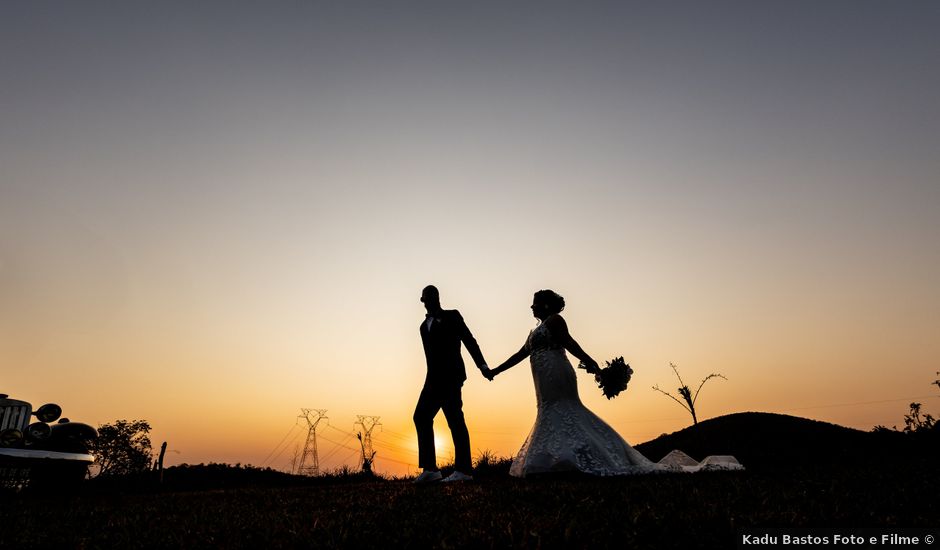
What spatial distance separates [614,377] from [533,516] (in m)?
6.08

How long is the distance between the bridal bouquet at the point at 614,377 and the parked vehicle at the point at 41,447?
1268 cm

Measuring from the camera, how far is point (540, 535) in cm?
329

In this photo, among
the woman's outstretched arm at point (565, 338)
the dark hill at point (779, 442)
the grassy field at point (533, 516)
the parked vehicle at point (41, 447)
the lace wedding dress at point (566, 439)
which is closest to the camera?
the grassy field at point (533, 516)

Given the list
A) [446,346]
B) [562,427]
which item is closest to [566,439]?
[562,427]

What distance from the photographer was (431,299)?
1008 centimetres

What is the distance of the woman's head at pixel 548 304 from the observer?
980 cm

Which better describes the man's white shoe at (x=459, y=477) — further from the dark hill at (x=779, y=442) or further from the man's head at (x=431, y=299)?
the dark hill at (x=779, y=442)

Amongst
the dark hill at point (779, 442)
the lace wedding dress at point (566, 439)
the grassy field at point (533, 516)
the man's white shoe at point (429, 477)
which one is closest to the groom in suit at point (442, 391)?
the man's white shoe at point (429, 477)

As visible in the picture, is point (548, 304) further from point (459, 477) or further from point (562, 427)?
point (459, 477)

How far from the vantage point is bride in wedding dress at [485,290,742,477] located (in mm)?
7953

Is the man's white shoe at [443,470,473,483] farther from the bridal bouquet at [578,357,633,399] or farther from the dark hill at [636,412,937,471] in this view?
the dark hill at [636,412,937,471]

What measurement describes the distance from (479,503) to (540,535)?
1797 millimetres

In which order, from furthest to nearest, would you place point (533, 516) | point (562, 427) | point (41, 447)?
point (41, 447) → point (562, 427) → point (533, 516)

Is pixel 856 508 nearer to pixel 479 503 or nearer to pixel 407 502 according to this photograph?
pixel 479 503
